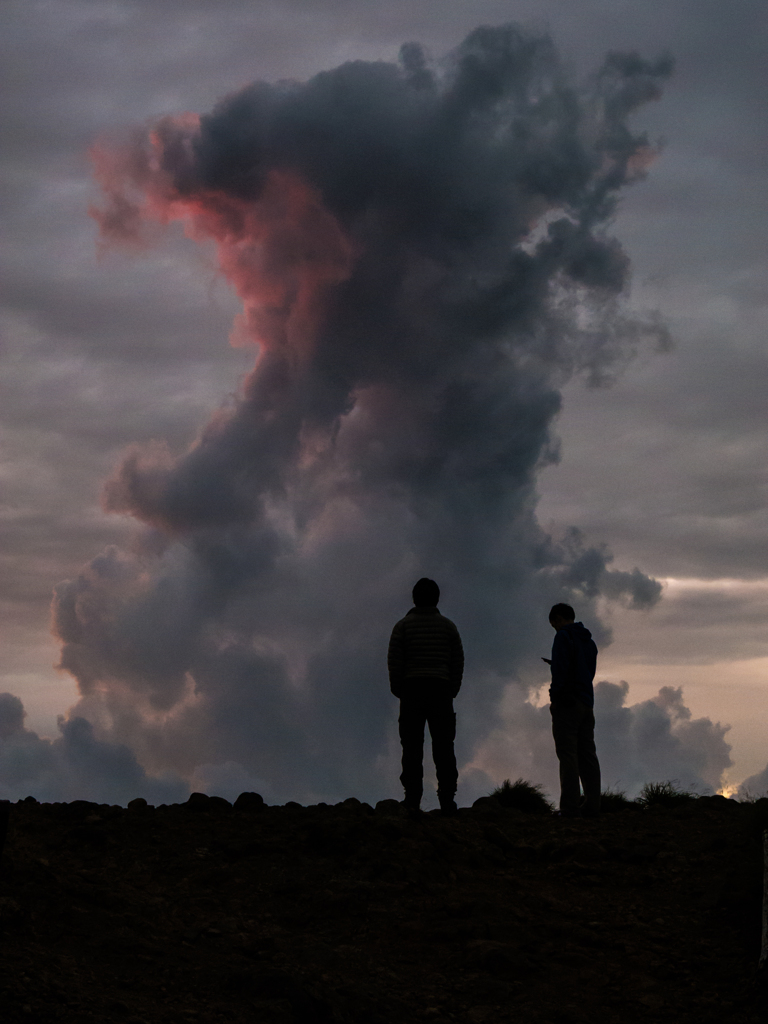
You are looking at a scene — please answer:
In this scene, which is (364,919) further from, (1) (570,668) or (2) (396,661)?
(1) (570,668)

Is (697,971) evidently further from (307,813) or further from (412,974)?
(307,813)

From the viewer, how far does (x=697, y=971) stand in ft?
25.9

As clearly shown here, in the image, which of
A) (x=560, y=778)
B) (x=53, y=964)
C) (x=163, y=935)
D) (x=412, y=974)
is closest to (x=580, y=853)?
(x=560, y=778)

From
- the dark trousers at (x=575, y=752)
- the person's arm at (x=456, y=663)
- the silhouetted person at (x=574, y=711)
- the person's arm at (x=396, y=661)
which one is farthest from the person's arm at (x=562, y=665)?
the person's arm at (x=396, y=661)

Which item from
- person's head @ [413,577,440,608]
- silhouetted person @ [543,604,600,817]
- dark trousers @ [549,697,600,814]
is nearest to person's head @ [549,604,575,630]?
silhouetted person @ [543,604,600,817]

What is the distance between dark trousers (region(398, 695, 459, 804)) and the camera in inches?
452

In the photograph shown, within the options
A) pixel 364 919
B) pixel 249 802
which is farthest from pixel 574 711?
pixel 364 919

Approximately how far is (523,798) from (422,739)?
314 centimetres

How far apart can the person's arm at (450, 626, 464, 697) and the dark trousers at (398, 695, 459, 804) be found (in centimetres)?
16

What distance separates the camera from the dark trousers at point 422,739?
1147cm

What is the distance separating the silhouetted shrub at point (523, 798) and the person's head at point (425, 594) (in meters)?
3.69

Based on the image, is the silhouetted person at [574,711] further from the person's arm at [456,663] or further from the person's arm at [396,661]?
the person's arm at [396,661]

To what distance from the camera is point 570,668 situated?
12.4 metres

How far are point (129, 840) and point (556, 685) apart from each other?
5466 millimetres
